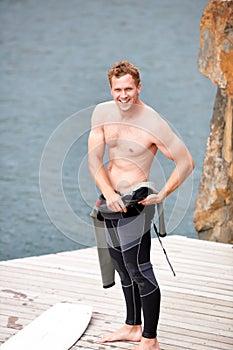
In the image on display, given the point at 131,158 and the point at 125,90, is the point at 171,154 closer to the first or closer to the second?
the point at 131,158

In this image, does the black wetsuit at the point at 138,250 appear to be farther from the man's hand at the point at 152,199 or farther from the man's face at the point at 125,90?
the man's face at the point at 125,90

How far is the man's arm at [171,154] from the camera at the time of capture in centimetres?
289

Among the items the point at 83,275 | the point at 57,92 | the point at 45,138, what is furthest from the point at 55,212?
the point at 57,92

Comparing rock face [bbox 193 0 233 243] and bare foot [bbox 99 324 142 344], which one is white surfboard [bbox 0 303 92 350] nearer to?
bare foot [bbox 99 324 142 344]

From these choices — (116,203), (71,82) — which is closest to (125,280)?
(116,203)

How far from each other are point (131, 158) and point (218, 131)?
7.39 ft

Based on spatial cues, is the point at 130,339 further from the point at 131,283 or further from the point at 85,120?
the point at 85,120

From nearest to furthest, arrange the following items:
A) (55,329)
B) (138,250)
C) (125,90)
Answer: (125,90)
(138,250)
(55,329)

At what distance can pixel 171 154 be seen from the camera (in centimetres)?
290

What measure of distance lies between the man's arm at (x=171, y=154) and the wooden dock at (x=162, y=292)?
0.69 meters

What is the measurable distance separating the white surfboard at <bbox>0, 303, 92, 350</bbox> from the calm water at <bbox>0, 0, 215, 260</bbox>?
10.1ft

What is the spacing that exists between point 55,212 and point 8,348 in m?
0.62

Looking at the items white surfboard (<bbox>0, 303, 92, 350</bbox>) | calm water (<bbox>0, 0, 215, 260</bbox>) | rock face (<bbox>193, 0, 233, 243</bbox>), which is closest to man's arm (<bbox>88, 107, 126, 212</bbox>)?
white surfboard (<bbox>0, 303, 92, 350</bbox>)

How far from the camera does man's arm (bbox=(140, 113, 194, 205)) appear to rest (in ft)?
9.50
